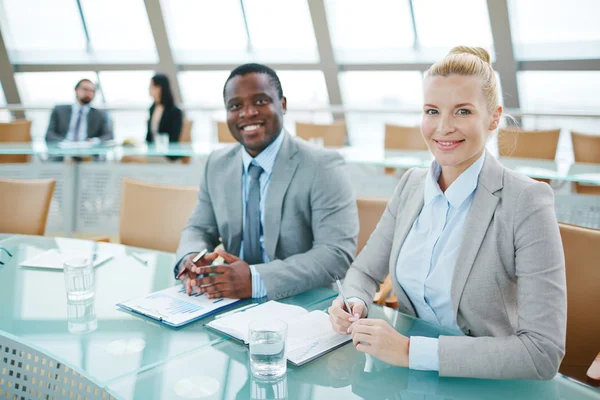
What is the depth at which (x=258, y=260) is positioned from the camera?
2113 mm

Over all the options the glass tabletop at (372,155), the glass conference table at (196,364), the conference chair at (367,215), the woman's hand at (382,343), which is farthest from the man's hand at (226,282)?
the glass tabletop at (372,155)

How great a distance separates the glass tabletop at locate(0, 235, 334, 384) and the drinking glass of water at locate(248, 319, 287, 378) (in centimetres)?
21

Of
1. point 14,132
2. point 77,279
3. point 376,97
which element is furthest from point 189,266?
point 376,97

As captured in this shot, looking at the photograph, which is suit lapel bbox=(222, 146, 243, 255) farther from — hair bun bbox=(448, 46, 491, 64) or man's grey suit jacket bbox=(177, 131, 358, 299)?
Result: hair bun bbox=(448, 46, 491, 64)

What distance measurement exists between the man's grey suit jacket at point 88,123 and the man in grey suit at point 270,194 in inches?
147

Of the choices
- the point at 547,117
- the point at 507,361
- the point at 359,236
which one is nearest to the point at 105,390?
the point at 507,361

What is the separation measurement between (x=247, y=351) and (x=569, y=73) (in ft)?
22.0

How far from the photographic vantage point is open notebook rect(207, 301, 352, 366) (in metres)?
1.26

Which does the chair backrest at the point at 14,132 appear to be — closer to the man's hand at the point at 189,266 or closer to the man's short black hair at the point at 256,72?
the man's short black hair at the point at 256,72

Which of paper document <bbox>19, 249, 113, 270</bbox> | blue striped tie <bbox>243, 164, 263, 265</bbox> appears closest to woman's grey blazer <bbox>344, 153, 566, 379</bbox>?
blue striped tie <bbox>243, 164, 263, 265</bbox>

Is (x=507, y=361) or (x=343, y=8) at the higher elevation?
(x=343, y=8)

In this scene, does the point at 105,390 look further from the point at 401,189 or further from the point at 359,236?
the point at 359,236

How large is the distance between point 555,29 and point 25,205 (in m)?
6.49

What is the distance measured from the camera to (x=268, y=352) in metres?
1.15
